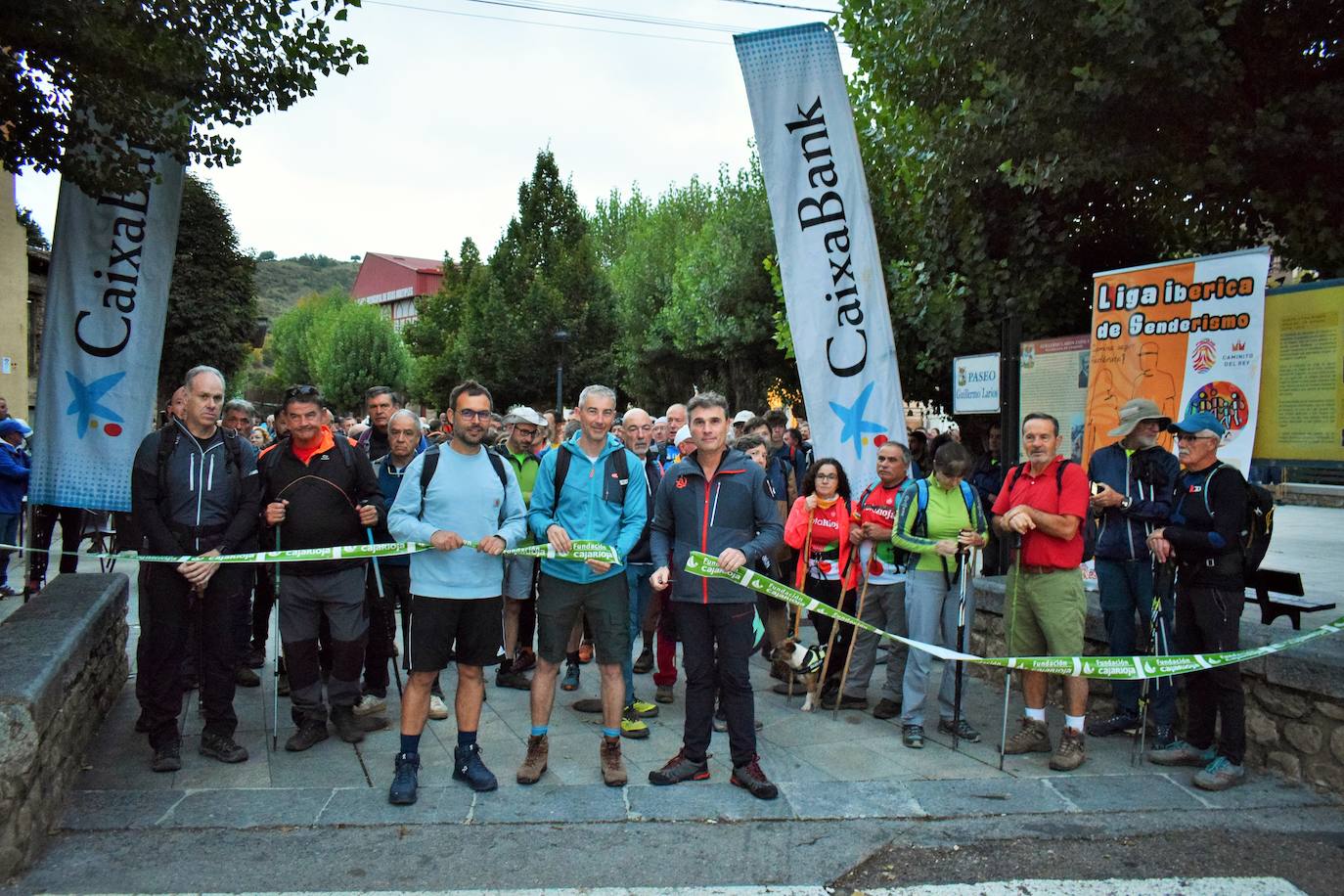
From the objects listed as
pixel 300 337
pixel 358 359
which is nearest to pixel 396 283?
pixel 300 337

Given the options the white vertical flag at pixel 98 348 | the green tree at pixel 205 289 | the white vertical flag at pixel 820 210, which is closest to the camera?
the white vertical flag at pixel 98 348

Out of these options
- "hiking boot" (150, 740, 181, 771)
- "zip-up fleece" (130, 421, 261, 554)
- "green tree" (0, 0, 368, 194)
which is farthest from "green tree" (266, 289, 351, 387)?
"hiking boot" (150, 740, 181, 771)

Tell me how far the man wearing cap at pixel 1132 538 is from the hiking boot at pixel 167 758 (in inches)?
200

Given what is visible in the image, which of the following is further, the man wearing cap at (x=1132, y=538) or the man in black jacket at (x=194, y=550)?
the man wearing cap at (x=1132, y=538)

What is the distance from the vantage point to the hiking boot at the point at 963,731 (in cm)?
554

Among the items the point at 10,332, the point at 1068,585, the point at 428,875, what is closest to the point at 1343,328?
the point at 1068,585

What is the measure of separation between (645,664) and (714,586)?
2600 millimetres

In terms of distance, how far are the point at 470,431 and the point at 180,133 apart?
324cm

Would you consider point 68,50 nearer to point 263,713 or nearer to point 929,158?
point 263,713

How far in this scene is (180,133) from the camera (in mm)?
6047

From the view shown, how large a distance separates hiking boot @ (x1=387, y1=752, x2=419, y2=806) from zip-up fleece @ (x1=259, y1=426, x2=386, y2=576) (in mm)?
1191

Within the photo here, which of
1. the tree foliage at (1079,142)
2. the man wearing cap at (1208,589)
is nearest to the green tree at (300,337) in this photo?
the tree foliage at (1079,142)

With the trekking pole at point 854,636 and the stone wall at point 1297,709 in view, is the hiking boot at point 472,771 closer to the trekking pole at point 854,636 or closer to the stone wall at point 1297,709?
the trekking pole at point 854,636

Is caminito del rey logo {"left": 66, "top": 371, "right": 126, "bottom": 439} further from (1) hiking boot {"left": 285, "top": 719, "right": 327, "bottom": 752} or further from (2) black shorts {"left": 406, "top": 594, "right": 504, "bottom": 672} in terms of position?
(2) black shorts {"left": 406, "top": 594, "right": 504, "bottom": 672}
